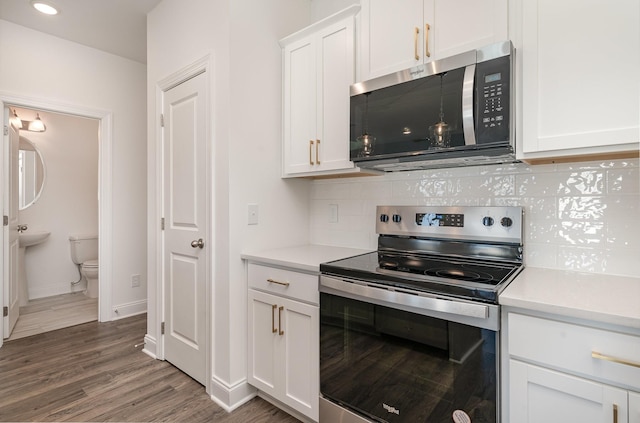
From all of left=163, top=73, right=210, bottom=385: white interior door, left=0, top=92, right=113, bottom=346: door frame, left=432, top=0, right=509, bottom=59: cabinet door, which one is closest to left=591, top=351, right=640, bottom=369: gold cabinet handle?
left=432, top=0, right=509, bottom=59: cabinet door

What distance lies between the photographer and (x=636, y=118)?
1086 millimetres

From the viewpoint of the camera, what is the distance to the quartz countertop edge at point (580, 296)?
89 centimetres

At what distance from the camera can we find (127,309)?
338 centimetres

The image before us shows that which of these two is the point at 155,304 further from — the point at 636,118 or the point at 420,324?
the point at 636,118

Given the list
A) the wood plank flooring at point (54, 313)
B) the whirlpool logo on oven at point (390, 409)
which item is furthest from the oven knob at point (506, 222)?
the wood plank flooring at point (54, 313)

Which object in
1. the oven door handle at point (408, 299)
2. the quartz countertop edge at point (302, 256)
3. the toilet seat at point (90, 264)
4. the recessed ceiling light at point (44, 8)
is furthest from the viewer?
the toilet seat at point (90, 264)

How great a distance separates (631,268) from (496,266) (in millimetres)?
476

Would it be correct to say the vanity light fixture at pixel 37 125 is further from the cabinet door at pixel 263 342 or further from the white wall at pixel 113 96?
the cabinet door at pixel 263 342

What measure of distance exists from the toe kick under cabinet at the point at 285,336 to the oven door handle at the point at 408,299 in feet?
0.60

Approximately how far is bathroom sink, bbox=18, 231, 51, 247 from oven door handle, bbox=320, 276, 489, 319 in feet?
12.4

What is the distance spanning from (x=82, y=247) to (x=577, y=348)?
16.0ft

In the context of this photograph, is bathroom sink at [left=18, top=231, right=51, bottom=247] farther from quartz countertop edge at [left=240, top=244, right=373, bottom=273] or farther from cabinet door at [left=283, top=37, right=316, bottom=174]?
cabinet door at [left=283, top=37, right=316, bottom=174]

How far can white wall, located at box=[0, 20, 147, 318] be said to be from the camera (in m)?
2.77

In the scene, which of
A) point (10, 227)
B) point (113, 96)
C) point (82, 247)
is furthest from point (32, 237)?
point (113, 96)
